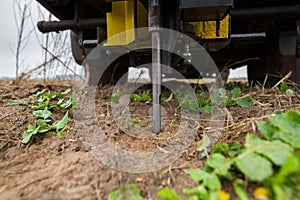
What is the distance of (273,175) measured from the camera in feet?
1.95

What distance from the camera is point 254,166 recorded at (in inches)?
23.5

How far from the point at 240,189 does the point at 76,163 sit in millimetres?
488

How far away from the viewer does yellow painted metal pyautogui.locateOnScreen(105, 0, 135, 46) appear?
130 cm

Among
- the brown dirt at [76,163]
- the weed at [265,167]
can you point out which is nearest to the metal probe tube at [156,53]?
the brown dirt at [76,163]

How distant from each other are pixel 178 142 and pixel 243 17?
94cm

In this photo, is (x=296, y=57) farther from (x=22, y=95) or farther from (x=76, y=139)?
(x=22, y=95)

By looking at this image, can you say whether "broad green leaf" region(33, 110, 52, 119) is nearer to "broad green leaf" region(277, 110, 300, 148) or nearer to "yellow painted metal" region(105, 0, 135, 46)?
"yellow painted metal" region(105, 0, 135, 46)

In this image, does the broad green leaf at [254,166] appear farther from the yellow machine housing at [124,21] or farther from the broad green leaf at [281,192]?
the yellow machine housing at [124,21]

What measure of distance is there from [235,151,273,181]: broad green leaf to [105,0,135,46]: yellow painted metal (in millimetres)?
874

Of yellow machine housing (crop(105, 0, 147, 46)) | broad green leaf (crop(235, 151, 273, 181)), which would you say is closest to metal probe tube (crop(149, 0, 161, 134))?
yellow machine housing (crop(105, 0, 147, 46))

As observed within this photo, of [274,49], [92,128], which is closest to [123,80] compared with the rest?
[274,49]

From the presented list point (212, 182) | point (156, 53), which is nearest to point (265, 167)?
point (212, 182)

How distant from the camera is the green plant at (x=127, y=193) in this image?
0.64 m

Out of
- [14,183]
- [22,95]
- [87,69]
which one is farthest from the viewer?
[87,69]
